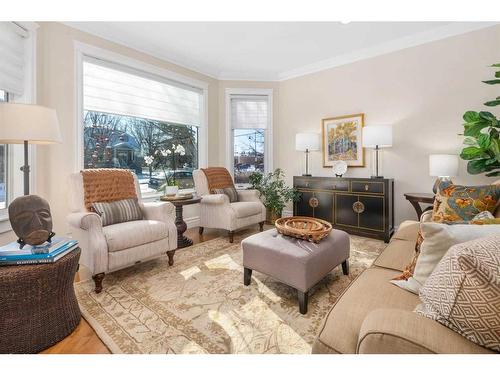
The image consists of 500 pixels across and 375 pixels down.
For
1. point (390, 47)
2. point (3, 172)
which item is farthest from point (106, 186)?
point (390, 47)

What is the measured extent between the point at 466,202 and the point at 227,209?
7.97ft

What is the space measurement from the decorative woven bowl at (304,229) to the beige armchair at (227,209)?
1140 mm

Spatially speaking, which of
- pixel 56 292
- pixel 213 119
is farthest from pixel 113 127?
pixel 56 292

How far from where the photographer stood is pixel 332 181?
3.70 meters

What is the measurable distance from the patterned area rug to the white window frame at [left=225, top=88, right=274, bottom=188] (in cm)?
238

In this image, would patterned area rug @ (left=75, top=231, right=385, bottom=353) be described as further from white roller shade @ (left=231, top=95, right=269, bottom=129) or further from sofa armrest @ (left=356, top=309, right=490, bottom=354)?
white roller shade @ (left=231, top=95, right=269, bottom=129)

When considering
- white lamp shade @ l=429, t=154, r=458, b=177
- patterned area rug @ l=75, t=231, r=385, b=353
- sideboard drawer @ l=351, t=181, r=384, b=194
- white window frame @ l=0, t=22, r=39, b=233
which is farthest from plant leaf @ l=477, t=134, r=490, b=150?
white window frame @ l=0, t=22, r=39, b=233

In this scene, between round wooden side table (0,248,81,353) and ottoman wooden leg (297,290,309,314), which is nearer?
round wooden side table (0,248,81,353)

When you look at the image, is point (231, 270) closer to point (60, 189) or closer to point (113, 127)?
point (60, 189)

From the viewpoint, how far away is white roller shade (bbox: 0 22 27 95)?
2195 mm

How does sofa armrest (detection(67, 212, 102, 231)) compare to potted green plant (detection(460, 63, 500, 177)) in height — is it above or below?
below

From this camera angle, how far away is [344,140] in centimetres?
395

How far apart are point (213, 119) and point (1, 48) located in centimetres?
276

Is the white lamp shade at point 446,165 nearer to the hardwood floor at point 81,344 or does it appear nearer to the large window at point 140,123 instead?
the large window at point 140,123
